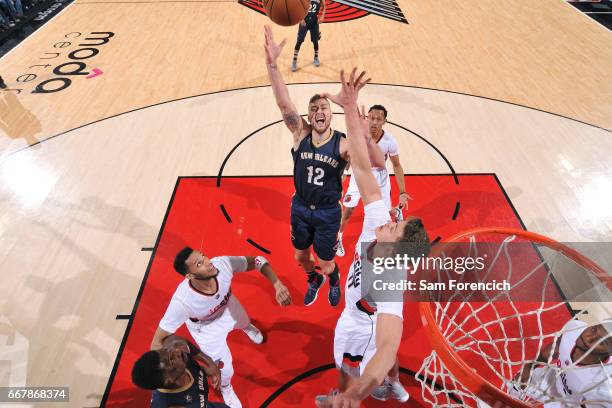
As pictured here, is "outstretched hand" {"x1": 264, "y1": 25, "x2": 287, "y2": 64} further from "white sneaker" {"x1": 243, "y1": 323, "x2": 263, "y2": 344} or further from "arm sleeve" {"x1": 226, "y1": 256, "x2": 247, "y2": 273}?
"white sneaker" {"x1": 243, "y1": 323, "x2": 263, "y2": 344}

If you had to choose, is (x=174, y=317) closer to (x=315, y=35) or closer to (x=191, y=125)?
(x=191, y=125)

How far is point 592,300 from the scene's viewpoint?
3896 mm

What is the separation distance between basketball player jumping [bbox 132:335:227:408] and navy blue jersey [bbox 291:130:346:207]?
1.66 m

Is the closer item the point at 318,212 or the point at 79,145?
the point at 318,212

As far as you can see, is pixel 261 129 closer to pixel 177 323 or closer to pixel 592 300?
pixel 177 323

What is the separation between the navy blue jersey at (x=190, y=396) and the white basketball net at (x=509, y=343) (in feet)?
4.82

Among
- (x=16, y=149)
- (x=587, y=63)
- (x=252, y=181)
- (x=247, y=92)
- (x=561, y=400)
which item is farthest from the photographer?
(x=587, y=63)

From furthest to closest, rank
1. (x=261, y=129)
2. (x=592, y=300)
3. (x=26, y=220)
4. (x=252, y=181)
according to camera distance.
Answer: (x=261, y=129)
(x=252, y=181)
(x=26, y=220)
(x=592, y=300)

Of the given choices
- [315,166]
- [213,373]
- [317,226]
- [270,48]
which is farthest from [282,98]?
[213,373]

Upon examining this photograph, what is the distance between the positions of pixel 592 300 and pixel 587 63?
264 inches

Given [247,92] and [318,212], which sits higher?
[318,212]

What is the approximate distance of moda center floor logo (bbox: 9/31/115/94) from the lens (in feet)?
24.2

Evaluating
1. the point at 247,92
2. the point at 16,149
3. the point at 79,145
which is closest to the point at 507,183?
the point at 247,92

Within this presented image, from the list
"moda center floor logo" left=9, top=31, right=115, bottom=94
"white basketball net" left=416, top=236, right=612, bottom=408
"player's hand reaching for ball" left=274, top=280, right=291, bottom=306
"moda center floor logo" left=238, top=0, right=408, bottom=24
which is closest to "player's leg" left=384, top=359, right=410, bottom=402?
"white basketball net" left=416, top=236, right=612, bottom=408
